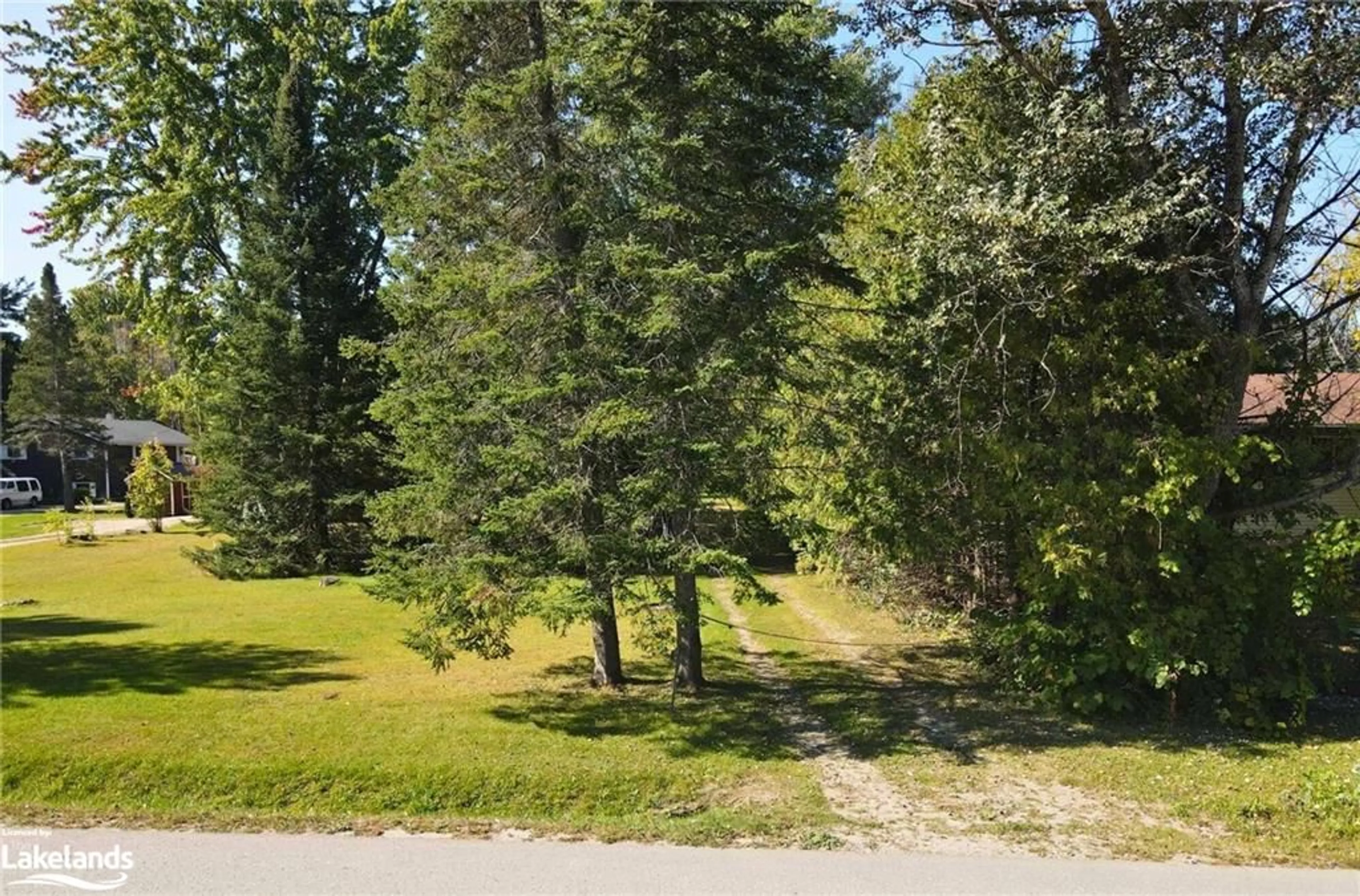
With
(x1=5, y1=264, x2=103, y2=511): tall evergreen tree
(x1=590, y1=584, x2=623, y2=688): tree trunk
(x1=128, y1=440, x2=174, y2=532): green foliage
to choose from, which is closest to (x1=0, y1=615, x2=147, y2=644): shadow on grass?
(x1=590, y1=584, x2=623, y2=688): tree trunk

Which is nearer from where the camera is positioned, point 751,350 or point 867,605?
point 751,350

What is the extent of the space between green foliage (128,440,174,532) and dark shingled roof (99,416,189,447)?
15203 millimetres

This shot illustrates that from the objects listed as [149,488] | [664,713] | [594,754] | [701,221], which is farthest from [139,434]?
[594,754]

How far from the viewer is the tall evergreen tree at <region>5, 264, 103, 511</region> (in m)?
41.1

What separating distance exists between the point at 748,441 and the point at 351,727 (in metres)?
4.62

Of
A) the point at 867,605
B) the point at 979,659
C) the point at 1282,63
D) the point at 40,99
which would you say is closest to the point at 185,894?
the point at 979,659

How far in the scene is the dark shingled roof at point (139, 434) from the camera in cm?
4653

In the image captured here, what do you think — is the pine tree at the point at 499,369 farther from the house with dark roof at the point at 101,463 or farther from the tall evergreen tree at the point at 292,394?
the house with dark roof at the point at 101,463

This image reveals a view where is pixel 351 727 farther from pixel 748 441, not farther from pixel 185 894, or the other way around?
pixel 748 441

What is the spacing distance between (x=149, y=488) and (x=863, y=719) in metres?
29.0

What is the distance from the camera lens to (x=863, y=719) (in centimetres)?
916

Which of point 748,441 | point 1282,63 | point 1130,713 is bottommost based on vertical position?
point 1130,713

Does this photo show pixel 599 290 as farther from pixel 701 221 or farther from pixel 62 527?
pixel 62 527

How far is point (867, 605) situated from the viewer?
15.0 m
